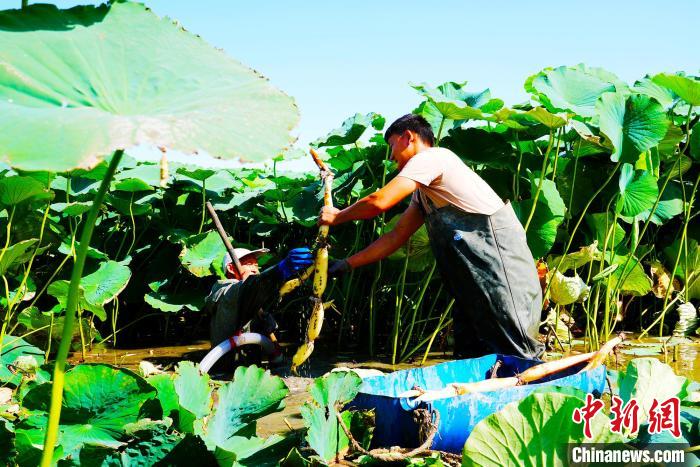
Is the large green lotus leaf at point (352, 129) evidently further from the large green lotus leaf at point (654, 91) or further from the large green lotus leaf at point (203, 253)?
the large green lotus leaf at point (654, 91)

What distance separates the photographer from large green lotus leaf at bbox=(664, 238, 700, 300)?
5695mm

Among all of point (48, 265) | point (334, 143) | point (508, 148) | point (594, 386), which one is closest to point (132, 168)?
point (48, 265)

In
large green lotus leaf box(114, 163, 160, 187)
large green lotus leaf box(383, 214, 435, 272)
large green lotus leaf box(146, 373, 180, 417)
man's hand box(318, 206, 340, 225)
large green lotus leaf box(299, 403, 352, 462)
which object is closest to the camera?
large green lotus leaf box(146, 373, 180, 417)

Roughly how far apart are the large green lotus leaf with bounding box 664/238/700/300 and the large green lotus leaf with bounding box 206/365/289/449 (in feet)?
15.0

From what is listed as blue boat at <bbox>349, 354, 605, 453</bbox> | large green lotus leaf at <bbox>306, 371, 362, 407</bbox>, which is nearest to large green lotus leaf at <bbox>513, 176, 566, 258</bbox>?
blue boat at <bbox>349, 354, 605, 453</bbox>

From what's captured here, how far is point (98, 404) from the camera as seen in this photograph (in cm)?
179

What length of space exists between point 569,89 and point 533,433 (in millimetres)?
3609

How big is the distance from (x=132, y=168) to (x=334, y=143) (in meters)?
2.16

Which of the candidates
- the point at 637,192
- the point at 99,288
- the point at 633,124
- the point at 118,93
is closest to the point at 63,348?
the point at 118,93

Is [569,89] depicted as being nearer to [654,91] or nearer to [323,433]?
[654,91]

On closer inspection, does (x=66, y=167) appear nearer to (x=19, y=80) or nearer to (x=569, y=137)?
(x=19, y=80)

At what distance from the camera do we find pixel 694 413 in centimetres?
203

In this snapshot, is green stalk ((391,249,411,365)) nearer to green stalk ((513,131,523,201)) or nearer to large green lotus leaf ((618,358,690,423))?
green stalk ((513,131,523,201))

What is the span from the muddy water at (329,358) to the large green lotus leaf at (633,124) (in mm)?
1288
